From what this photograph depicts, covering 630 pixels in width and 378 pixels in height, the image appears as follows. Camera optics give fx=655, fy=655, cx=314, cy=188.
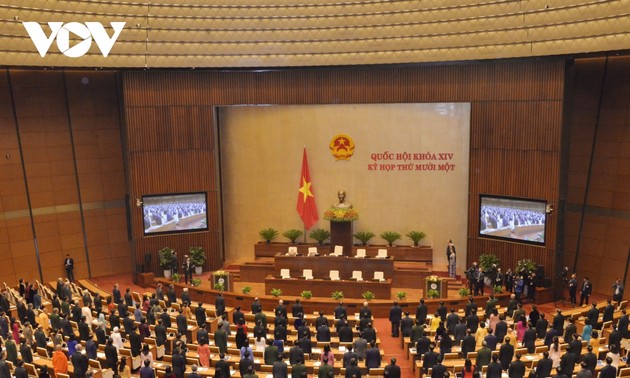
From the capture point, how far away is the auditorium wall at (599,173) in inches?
808

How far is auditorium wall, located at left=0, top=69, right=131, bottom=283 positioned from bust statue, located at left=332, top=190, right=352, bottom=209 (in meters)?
8.11

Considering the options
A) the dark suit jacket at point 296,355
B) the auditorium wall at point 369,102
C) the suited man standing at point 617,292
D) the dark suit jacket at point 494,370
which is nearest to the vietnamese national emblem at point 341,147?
the auditorium wall at point 369,102

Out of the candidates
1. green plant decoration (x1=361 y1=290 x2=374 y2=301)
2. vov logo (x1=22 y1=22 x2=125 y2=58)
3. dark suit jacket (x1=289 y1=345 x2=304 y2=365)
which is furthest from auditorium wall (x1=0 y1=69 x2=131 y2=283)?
dark suit jacket (x1=289 y1=345 x2=304 y2=365)

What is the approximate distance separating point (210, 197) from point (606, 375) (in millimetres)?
15873

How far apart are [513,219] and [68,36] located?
15.2 metres

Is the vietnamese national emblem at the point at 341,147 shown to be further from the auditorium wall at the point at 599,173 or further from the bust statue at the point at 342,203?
the auditorium wall at the point at 599,173

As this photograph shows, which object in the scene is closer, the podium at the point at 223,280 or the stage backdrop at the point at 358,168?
the podium at the point at 223,280

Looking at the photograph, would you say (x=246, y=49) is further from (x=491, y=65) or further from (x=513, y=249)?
(x=513, y=249)

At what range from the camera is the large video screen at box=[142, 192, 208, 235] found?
23.6 meters

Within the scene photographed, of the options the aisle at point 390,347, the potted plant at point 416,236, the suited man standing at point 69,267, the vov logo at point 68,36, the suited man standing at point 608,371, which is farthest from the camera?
the potted plant at point 416,236

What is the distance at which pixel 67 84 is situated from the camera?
23.5 m

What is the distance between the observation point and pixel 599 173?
69.7ft

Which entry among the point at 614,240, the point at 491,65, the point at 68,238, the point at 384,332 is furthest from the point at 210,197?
the point at 614,240

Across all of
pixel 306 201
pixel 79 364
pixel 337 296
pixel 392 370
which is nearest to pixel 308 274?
pixel 337 296
